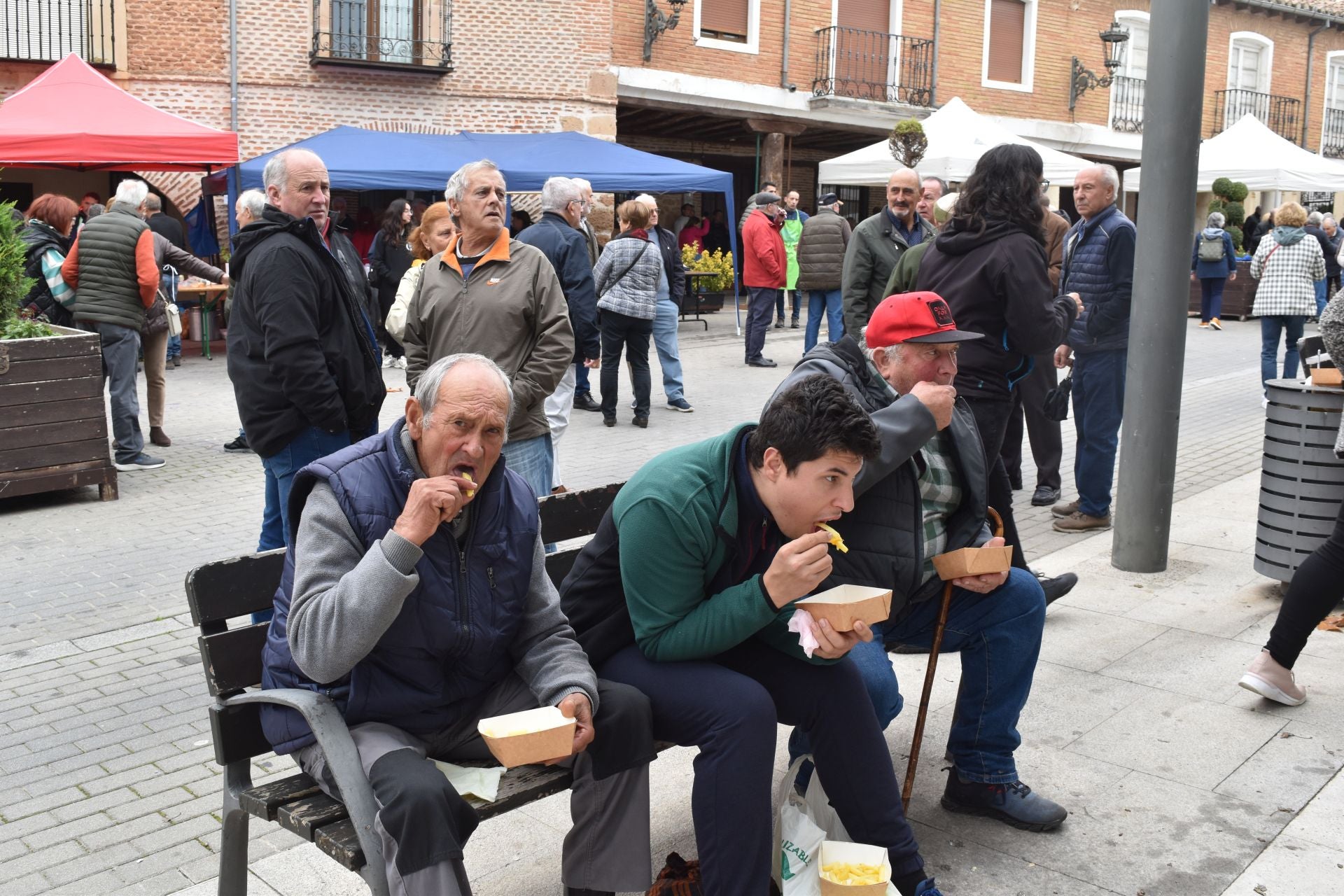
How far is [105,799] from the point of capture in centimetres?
390

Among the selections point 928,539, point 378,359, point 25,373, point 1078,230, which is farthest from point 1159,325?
point 25,373

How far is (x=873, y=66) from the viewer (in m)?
24.7

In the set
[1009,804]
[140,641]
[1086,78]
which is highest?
[1086,78]

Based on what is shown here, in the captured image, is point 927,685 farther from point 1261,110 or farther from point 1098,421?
point 1261,110

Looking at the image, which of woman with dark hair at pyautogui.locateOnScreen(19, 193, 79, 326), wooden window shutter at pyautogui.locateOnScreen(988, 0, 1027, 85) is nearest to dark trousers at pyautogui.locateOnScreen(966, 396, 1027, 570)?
woman with dark hair at pyautogui.locateOnScreen(19, 193, 79, 326)

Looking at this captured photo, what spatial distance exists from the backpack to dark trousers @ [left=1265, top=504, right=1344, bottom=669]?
51.6ft

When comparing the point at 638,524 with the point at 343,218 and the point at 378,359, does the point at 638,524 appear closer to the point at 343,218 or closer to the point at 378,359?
the point at 378,359

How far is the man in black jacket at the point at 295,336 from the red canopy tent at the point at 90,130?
8915mm

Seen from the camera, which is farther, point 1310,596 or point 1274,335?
point 1274,335

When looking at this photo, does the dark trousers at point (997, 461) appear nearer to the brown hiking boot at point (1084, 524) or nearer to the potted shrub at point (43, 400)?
the brown hiking boot at point (1084, 524)

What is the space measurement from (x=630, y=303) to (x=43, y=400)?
447 cm

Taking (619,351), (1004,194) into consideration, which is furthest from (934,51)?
(1004,194)

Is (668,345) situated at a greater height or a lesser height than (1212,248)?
lesser

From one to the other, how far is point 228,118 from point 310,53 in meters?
1.51
